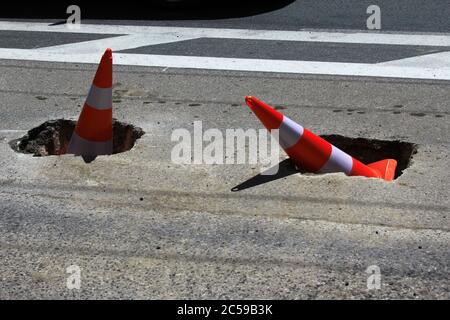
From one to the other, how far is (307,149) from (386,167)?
1.83 feet

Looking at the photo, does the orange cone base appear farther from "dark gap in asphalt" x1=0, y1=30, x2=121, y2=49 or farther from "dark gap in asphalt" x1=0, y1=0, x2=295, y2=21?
"dark gap in asphalt" x1=0, y1=0, x2=295, y2=21

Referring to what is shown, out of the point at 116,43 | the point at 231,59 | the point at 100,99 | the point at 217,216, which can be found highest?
the point at 116,43

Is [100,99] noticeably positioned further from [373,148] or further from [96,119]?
[373,148]

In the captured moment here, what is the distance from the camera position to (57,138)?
634cm

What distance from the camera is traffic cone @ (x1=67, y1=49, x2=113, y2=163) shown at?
5.90 m

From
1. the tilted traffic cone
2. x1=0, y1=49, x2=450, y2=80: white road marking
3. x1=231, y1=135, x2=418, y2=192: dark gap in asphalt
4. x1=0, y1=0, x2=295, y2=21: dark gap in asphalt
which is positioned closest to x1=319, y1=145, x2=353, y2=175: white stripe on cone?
the tilted traffic cone

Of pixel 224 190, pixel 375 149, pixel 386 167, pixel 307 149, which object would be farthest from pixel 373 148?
pixel 224 190

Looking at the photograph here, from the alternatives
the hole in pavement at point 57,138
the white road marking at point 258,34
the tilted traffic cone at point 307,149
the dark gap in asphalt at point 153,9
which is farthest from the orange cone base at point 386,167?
the dark gap in asphalt at point 153,9

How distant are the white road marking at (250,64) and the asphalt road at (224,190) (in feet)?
0.07

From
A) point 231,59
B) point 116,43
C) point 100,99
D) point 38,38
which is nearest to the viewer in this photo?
point 100,99

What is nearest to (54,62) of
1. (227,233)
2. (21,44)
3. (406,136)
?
(21,44)

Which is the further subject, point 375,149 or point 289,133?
point 375,149
